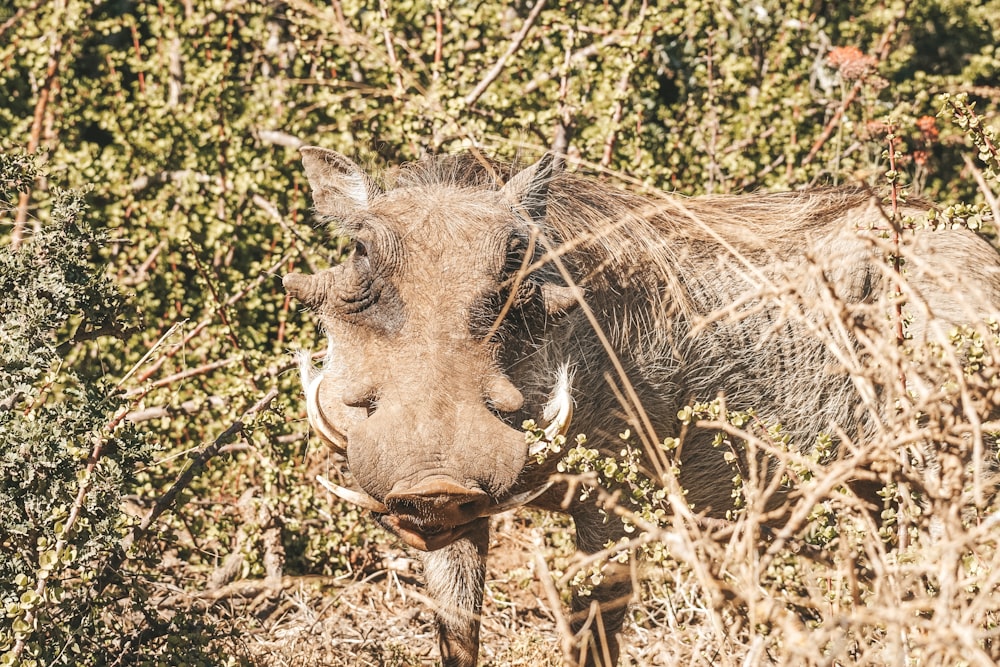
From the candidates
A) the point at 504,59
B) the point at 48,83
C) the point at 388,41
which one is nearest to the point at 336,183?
the point at 388,41

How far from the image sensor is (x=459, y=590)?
3.45 m

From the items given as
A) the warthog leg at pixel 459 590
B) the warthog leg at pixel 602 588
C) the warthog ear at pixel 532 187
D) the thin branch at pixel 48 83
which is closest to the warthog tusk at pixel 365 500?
the warthog leg at pixel 459 590

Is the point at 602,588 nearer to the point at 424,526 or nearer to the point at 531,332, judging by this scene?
the point at 531,332

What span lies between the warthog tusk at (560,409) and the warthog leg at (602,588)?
0.46 metres

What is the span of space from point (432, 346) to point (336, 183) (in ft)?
2.58

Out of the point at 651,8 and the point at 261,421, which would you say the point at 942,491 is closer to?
the point at 261,421

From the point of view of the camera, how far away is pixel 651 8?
496 cm

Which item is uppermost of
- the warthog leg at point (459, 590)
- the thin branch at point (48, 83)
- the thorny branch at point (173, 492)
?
the thin branch at point (48, 83)

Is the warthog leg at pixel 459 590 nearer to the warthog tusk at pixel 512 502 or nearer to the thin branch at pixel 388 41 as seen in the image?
the warthog tusk at pixel 512 502

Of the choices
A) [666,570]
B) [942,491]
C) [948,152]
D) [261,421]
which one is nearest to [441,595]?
[261,421]

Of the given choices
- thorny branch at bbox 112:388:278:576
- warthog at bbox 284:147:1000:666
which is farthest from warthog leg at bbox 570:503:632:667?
thorny branch at bbox 112:388:278:576

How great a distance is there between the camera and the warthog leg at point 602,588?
337 centimetres

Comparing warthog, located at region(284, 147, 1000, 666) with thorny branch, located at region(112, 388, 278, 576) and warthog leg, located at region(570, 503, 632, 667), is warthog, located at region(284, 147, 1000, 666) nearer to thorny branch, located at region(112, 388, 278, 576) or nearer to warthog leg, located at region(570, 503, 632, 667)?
warthog leg, located at region(570, 503, 632, 667)

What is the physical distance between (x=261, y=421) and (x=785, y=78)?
10.1 ft
